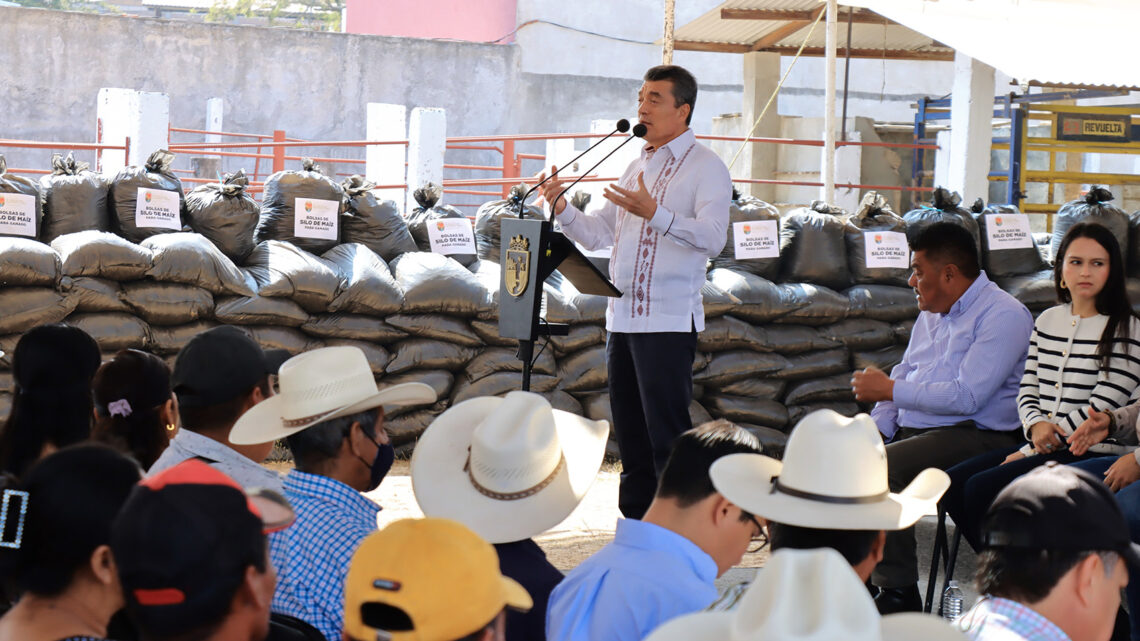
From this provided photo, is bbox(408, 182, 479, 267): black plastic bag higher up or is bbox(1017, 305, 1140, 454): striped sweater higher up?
bbox(408, 182, 479, 267): black plastic bag

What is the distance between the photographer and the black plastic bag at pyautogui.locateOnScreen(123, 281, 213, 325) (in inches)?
190

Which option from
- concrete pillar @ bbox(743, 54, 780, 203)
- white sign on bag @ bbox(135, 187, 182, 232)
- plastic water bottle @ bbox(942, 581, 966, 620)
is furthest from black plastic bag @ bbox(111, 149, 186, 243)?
concrete pillar @ bbox(743, 54, 780, 203)

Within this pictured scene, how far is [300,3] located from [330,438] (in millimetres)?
24739

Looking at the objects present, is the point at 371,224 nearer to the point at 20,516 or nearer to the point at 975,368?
the point at 975,368

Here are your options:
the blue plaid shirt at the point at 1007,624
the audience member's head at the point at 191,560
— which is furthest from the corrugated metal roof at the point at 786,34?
the audience member's head at the point at 191,560

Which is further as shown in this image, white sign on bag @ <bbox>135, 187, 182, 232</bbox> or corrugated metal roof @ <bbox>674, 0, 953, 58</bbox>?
corrugated metal roof @ <bbox>674, 0, 953, 58</bbox>

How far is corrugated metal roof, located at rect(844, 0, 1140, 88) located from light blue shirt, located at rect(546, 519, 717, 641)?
17.3ft

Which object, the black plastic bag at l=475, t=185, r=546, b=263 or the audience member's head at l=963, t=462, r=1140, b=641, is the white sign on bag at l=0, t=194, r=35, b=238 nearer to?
the black plastic bag at l=475, t=185, r=546, b=263

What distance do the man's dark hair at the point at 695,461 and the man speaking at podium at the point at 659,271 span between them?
61.4 inches

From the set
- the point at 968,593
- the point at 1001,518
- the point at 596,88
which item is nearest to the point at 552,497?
the point at 1001,518

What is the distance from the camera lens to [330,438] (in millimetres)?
2186

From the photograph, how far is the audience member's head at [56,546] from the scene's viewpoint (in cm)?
151

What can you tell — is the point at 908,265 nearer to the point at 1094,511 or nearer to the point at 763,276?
the point at 763,276

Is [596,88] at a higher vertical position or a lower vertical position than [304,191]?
higher
